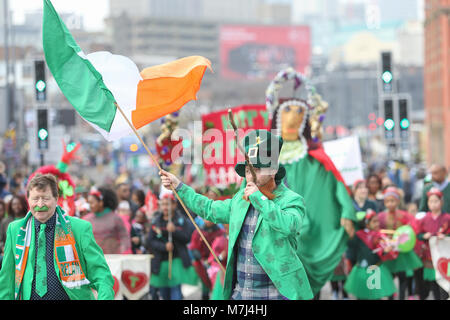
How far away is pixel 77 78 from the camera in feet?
21.8

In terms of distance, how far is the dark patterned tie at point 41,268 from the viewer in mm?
5677

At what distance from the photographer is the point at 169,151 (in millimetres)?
12961

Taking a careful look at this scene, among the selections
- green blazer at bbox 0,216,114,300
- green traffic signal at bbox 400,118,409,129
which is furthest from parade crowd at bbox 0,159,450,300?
green traffic signal at bbox 400,118,409,129

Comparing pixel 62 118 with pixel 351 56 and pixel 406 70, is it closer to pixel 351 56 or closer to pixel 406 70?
pixel 406 70

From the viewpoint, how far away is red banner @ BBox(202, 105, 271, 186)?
13.2 metres

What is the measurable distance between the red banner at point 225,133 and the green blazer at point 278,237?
6.39m

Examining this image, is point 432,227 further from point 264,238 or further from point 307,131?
point 264,238

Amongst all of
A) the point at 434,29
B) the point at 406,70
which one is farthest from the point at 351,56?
the point at 434,29

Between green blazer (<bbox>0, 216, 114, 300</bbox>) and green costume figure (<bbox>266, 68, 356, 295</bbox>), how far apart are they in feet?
14.3

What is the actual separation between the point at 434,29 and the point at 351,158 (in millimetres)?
47962

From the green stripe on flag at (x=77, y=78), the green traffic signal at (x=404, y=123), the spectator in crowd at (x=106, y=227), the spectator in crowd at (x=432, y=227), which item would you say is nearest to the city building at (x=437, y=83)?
the green traffic signal at (x=404, y=123)

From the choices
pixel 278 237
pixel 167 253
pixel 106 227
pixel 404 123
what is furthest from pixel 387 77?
pixel 278 237

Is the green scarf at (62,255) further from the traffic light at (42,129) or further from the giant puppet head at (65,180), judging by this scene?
the traffic light at (42,129)

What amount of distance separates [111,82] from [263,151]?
1.33 m
